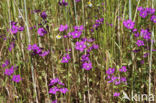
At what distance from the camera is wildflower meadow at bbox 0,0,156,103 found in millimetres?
1364

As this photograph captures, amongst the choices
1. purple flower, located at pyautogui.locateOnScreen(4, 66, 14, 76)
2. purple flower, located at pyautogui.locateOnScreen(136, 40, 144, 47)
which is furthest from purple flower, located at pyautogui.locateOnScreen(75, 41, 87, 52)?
purple flower, located at pyautogui.locateOnScreen(4, 66, 14, 76)

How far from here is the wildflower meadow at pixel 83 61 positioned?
4.48 ft

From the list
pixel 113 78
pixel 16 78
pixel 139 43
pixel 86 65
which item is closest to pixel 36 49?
pixel 16 78

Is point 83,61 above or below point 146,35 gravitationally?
below

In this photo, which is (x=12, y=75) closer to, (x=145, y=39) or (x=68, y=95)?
(x=68, y=95)

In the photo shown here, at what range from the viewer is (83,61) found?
137 centimetres

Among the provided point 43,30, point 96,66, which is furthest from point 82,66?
point 43,30

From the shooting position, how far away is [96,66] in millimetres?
1454

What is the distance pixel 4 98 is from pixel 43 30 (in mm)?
502

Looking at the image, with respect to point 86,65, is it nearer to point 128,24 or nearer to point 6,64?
point 128,24

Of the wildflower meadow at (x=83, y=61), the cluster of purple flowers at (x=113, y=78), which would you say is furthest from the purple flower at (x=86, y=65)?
the cluster of purple flowers at (x=113, y=78)

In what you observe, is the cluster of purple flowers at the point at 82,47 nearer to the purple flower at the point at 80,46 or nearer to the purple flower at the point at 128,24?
the purple flower at the point at 80,46

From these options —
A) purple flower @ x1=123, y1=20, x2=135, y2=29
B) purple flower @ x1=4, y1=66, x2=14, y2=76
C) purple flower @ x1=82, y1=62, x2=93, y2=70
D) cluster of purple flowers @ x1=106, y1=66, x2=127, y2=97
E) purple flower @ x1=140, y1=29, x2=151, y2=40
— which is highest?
purple flower @ x1=123, y1=20, x2=135, y2=29

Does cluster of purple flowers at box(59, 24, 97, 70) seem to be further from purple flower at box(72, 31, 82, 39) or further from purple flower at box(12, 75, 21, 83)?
purple flower at box(12, 75, 21, 83)
